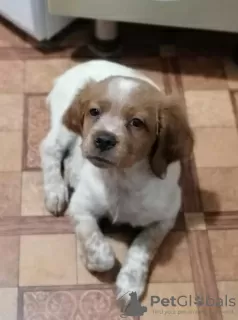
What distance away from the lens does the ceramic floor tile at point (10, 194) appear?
5.56ft

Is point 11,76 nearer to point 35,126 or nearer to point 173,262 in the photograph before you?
point 35,126

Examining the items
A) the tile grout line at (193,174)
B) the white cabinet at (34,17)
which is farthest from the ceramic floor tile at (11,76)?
the tile grout line at (193,174)

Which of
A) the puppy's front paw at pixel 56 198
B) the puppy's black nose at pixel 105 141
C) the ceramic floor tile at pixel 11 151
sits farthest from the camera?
the ceramic floor tile at pixel 11 151

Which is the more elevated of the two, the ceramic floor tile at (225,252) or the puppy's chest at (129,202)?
the puppy's chest at (129,202)

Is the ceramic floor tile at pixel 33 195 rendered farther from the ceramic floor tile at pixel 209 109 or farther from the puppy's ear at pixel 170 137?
the ceramic floor tile at pixel 209 109

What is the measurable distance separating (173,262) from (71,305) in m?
0.30

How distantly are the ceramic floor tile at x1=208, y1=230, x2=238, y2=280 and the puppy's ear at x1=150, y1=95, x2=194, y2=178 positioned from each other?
1.17 feet

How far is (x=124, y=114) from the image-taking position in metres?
1.33

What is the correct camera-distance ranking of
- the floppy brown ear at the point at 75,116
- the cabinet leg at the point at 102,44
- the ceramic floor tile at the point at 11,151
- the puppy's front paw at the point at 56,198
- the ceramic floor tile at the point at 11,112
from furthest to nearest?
the cabinet leg at the point at 102,44
the ceramic floor tile at the point at 11,112
the ceramic floor tile at the point at 11,151
the puppy's front paw at the point at 56,198
the floppy brown ear at the point at 75,116

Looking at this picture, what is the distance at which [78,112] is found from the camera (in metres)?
1.43

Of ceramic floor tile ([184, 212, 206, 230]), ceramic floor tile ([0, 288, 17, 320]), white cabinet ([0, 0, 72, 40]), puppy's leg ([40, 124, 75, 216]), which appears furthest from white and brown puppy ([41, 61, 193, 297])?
white cabinet ([0, 0, 72, 40])

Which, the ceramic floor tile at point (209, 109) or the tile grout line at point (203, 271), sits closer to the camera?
the tile grout line at point (203, 271)

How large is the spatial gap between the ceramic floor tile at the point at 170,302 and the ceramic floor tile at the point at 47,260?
0.21 metres

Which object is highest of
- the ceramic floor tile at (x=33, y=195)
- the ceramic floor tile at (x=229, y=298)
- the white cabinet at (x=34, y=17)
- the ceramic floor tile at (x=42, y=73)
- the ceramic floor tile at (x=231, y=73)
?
the white cabinet at (x=34, y=17)
